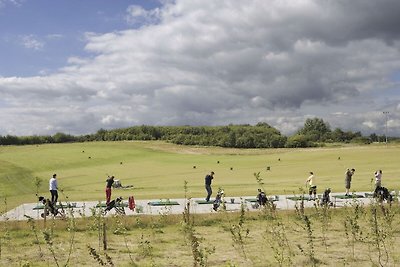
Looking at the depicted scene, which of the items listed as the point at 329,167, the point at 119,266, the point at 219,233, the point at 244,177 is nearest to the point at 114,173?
the point at 244,177

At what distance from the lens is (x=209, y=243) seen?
696 inches

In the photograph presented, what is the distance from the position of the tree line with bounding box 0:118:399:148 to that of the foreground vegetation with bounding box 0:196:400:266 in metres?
87.9

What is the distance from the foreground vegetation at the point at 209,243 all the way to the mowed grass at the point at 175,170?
447 inches

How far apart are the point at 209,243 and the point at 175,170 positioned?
48.8m

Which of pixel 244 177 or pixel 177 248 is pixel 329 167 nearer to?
pixel 244 177

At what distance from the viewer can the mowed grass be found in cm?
4200

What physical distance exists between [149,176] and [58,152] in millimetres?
40903

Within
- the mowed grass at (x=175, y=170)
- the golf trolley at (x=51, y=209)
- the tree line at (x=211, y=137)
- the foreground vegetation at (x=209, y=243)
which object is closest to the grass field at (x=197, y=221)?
the foreground vegetation at (x=209, y=243)

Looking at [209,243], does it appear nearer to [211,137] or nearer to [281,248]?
[281,248]

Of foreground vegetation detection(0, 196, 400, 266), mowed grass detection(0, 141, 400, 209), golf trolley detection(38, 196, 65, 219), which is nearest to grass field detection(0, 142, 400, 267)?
foreground vegetation detection(0, 196, 400, 266)

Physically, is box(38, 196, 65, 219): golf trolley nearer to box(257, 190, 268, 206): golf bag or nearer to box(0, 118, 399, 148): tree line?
box(257, 190, 268, 206): golf bag

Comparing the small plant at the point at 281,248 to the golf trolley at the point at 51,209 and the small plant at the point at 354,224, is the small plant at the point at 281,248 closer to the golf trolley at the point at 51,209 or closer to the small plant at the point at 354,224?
the small plant at the point at 354,224

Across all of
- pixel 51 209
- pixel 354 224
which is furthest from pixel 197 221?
pixel 354 224

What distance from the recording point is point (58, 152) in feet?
306
